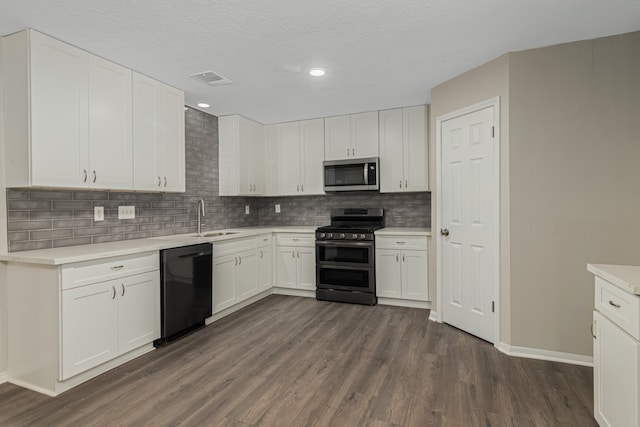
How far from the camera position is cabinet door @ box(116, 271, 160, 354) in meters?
2.59

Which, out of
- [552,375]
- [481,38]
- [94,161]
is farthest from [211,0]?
[552,375]

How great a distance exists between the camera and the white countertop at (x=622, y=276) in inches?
54.8

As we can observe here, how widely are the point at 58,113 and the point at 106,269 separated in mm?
1150

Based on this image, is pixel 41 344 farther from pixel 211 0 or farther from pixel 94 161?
pixel 211 0

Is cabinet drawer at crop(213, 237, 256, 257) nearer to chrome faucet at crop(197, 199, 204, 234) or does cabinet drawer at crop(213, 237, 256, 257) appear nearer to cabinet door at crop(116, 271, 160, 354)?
chrome faucet at crop(197, 199, 204, 234)

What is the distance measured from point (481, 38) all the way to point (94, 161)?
306 centimetres

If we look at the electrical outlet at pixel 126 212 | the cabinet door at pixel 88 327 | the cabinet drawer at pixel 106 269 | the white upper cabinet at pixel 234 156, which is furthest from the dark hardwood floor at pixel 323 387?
the white upper cabinet at pixel 234 156

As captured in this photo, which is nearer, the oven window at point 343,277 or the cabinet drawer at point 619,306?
the cabinet drawer at point 619,306

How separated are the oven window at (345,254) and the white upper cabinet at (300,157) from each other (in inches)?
36.6

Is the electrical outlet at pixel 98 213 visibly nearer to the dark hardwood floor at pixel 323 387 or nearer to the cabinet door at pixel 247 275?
the dark hardwood floor at pixel 323 387

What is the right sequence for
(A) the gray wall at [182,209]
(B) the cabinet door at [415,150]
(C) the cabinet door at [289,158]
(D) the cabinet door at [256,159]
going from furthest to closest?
(C) the cabinet door at [289,158] → (D) the cabinet door at [256,159] → (B) the cabinet door at [415,150] → (A) the gray wall at [182,209]

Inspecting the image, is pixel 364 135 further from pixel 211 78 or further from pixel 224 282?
pixel 224 282

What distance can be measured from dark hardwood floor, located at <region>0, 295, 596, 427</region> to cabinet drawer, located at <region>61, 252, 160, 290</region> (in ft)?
2.34

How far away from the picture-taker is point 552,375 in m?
2.41
